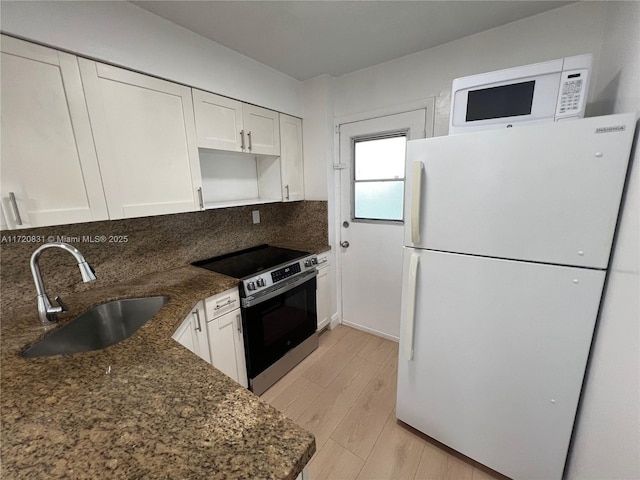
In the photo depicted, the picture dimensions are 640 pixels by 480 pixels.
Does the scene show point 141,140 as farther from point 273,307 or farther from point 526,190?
point 526,190

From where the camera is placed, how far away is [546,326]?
3.49 feet

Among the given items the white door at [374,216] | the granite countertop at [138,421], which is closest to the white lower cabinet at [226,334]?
the granite countertop at [138,421]

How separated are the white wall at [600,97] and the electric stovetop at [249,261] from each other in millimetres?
1522

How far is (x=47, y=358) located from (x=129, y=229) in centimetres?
97

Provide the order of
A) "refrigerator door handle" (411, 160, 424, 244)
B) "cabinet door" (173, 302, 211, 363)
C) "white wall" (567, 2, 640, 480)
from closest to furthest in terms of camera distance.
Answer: "white wall" (567, 2, 640, 480)
"refrigerator door handle" (411, 160, 424, 244)
"cabinet door" (173, 302, 211, 363)

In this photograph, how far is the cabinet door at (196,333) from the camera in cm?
134

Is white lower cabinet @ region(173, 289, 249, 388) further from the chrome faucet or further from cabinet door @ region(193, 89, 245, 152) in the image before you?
cabinet door @ region(193, 89, 245, 152)

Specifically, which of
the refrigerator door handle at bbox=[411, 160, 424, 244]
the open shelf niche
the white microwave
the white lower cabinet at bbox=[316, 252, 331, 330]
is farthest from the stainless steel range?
the white microwave

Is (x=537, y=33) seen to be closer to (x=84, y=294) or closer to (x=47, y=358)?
(x=47, y=358)

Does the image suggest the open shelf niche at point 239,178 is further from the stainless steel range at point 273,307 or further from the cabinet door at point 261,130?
the stainless steel range at point 273,307

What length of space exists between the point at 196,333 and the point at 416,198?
140 cm

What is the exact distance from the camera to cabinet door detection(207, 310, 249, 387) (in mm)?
1535

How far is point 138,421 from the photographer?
61 centimetres

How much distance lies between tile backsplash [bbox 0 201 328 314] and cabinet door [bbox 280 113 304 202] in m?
0.22
